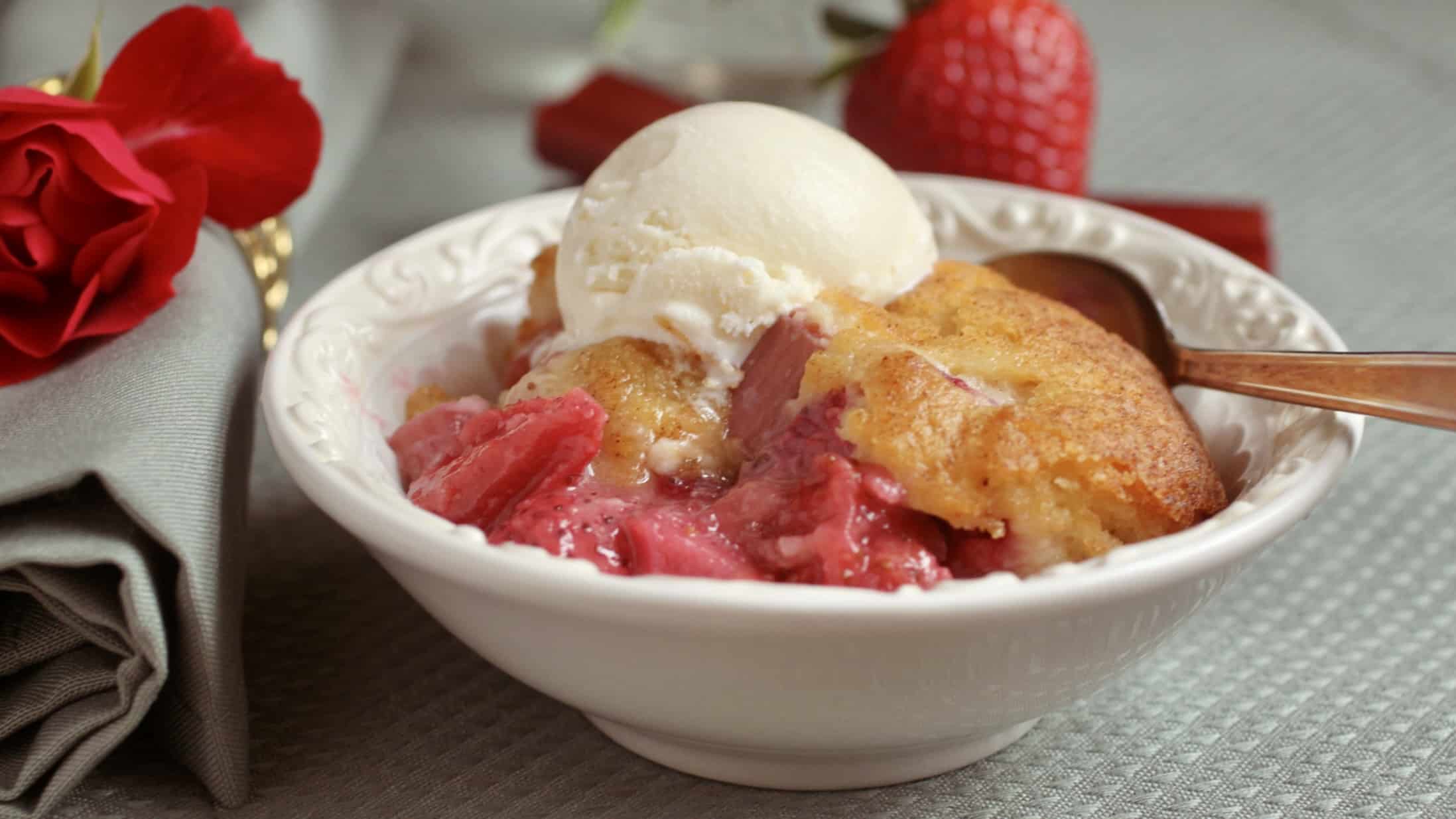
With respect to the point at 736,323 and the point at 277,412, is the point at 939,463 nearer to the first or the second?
the point at 736,323

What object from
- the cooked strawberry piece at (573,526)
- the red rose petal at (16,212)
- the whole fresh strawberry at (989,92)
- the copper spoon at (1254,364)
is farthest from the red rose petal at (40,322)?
the whole fresh strawberry at (989,92)

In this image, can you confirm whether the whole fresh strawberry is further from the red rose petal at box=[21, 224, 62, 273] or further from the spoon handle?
the red rose petal at box=[21, 224, 62, 273]

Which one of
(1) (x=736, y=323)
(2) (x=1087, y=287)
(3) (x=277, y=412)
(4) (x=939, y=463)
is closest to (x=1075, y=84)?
(2) (x=1087, y=287)

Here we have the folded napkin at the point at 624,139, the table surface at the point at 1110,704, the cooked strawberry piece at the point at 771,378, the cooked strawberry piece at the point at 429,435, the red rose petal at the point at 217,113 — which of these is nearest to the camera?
the table surface at the point at 1110,704

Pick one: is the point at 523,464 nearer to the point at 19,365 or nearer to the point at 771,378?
the point at 771,378

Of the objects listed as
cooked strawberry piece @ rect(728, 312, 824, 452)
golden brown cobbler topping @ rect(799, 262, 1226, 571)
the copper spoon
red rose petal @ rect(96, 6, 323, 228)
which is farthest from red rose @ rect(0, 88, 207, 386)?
the copper spoon

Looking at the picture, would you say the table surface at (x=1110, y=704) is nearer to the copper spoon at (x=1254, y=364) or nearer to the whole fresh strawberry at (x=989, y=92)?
the copper spoon at (x=1254, y=364)

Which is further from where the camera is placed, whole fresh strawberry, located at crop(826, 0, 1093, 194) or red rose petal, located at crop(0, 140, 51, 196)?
whole fresh strawberry, located at crop(826, 0, 1093, 194)

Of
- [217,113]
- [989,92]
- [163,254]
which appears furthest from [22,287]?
[989,92]
